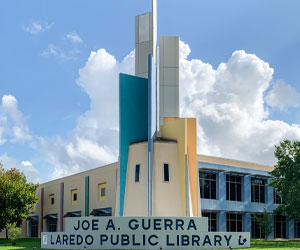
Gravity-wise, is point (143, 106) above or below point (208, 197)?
above

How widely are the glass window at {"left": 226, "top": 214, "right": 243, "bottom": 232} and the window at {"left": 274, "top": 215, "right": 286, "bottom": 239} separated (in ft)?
21.5

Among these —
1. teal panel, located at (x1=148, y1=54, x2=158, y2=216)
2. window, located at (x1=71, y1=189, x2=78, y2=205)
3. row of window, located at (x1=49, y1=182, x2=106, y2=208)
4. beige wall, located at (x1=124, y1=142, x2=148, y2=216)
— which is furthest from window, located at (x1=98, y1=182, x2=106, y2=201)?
teal panel, located at (x1=148, y1=54, x2=158, y2=216)

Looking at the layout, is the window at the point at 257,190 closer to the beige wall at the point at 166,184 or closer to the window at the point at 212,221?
the window at the point at 212,221

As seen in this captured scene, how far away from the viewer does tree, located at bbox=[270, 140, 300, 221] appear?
49.4m

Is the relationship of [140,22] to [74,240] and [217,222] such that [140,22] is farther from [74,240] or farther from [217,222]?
[217,222]

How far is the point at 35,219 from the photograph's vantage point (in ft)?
235

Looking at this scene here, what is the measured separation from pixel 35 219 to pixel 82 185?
16024 mm

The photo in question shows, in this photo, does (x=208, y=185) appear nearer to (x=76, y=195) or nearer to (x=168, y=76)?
(x=76, y=195)

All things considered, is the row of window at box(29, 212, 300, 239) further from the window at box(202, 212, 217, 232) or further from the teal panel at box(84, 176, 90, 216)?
the teal panel at box(84, 176, 90, 216)

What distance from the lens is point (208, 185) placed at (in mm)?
54938

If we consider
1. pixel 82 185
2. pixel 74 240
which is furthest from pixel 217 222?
pixel 74 240

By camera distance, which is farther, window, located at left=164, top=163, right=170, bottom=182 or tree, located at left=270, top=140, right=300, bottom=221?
tree, located at left=270, top=140, right=300, bottom=221

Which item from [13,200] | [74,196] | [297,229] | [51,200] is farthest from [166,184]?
[51,200]

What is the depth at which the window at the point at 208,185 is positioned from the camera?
2135 inches
